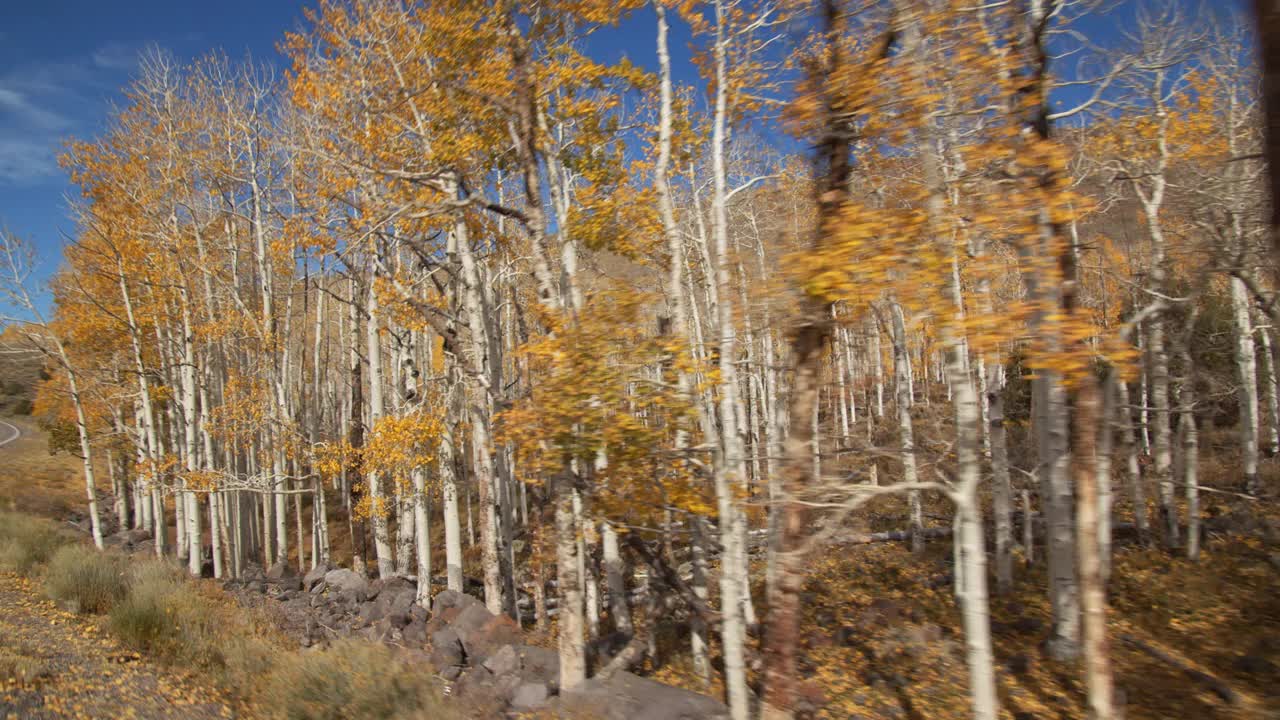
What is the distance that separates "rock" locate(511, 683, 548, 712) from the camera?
8.33m

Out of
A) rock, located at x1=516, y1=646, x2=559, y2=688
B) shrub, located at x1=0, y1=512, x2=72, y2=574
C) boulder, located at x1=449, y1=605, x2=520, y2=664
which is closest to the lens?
rock, located at x1=516, y1=646, x2=559, y2=688

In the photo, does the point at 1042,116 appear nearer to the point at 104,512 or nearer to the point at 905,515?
the point at 905,515

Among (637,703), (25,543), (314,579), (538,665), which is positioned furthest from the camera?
(314,579)

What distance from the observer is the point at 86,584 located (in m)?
10.6

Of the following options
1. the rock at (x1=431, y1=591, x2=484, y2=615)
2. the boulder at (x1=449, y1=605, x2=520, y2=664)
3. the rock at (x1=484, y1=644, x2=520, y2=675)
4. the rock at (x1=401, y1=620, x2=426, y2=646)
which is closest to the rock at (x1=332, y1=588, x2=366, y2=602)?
the rock at (x1=431, y1=591, x2=484, y2=615)

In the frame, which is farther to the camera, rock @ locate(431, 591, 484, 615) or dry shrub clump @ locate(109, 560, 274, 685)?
rock @ locate(431, 591, 484, 615)

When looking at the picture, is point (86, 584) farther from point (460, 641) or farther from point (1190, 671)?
point (1190, 671)

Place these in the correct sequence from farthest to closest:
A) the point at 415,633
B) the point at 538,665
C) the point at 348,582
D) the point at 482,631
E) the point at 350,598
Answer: the point at 348,582 < the point at 350,598 < the point at 415,633 < the point at 482,631 < the point at 538,665

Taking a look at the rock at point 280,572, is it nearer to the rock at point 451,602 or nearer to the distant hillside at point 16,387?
the rock at point 451,602

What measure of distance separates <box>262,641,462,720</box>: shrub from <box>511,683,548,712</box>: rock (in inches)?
85.5

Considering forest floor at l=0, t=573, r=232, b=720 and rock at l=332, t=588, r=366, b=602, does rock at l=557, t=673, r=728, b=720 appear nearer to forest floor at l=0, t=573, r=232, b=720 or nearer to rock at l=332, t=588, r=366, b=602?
forest floor at l=0, t=573, r=232, b=720

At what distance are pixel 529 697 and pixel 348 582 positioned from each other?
8.20m

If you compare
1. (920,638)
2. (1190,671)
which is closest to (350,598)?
(920,638)

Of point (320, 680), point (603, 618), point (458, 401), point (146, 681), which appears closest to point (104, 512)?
point (458, 401)
